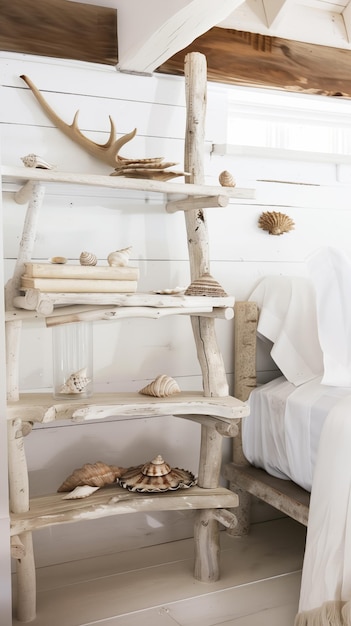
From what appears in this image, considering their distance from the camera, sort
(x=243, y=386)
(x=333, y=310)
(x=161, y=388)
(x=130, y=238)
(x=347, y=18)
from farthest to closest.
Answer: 1. (x=347, y=18)
2. (x=243, y=386)
3. (x=130, y=238)
4. (x=333, y=310)
5. (x=161, y=388)

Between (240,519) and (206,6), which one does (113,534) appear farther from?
(206,6)

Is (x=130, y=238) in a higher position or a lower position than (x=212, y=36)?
lower

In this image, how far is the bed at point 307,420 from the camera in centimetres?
168

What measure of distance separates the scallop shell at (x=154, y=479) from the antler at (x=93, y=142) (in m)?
0.98

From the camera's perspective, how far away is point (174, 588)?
2.07 m

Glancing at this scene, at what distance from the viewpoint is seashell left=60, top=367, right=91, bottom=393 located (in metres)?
1.95

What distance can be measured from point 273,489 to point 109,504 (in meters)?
0.57

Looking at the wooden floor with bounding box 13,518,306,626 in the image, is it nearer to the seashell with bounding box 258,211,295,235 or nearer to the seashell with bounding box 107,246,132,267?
the seashell with bounding box 107,246,132,267

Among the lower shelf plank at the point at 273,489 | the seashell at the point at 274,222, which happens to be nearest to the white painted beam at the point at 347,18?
the seashell at the point at 274,222

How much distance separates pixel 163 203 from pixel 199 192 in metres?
0.26

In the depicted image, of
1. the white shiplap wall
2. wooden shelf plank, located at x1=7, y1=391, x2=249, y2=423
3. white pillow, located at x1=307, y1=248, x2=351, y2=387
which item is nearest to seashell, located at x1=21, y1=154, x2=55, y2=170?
the white shiplap wall

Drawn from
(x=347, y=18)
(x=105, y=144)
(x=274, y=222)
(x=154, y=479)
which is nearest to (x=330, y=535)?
(x=154, y=479)

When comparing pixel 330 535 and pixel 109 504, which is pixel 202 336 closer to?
pixel 109 504

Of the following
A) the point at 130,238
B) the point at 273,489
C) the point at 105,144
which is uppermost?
the point at 105,144
